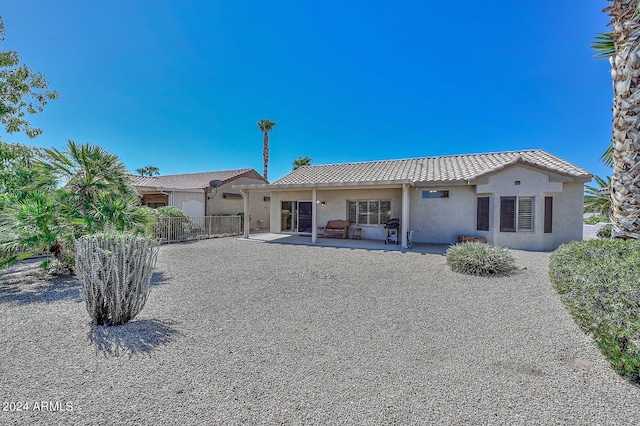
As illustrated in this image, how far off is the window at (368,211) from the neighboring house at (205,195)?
9.03 meters

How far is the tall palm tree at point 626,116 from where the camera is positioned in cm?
491

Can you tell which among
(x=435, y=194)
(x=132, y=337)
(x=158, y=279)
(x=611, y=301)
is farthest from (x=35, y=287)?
(x=435, y=194)

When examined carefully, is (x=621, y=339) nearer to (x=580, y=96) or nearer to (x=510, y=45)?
(x=510, y=45)

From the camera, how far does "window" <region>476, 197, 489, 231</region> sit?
12.4 m

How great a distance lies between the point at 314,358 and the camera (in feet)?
10.4

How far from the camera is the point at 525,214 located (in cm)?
1189

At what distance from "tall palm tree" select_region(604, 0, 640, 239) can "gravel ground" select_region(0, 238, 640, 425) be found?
6.69 ft

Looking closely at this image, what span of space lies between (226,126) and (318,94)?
8.13m

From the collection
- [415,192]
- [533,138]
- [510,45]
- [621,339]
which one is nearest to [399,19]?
[510,45]

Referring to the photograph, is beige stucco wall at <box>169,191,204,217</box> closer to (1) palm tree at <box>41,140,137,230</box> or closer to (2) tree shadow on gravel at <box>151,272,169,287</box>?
(1) palm tree at <box>41,140,137,230</box>

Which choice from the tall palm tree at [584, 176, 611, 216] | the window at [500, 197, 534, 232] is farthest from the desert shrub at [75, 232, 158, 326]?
the tall palm tree at [584, 176, 611, 216]

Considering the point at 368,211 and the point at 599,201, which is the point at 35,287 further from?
the point at 599,201

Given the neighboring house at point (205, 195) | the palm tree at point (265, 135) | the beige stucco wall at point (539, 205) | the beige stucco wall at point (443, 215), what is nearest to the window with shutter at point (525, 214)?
the beige stucco wall at point (539, 205)

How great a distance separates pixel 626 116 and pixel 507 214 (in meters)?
7.66
